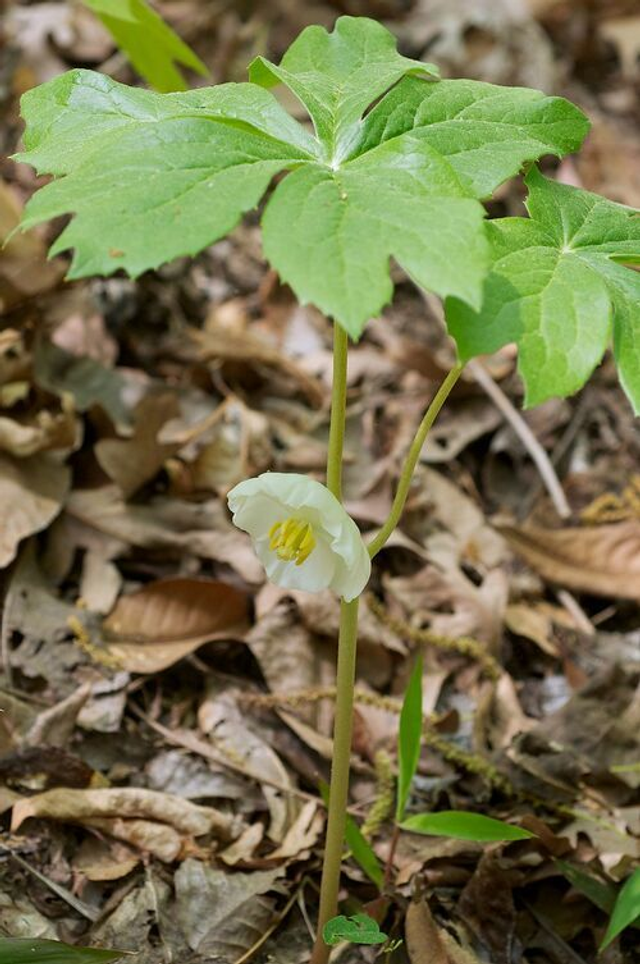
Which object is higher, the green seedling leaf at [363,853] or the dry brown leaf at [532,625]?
the green seedling leaf at [363,853]

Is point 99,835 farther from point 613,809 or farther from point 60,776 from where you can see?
point 613,809

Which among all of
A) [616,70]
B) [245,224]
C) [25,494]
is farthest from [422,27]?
[25,494]

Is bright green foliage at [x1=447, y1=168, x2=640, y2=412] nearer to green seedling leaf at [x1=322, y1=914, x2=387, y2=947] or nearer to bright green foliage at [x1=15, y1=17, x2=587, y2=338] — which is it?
bright green foliage at [x1=15, y1=17, x2=587, y2=338]

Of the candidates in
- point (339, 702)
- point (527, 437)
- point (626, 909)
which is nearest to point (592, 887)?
point (626, 909)

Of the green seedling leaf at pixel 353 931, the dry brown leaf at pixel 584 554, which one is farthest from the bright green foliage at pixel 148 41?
the green seedling leaf at pixel 353 931

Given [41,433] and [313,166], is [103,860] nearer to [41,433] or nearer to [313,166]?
[41,433]

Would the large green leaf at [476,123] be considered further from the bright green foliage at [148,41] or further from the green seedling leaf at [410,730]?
the bright green foliage at [148,41]

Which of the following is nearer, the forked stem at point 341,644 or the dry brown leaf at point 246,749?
the forked stem at point 341,644
